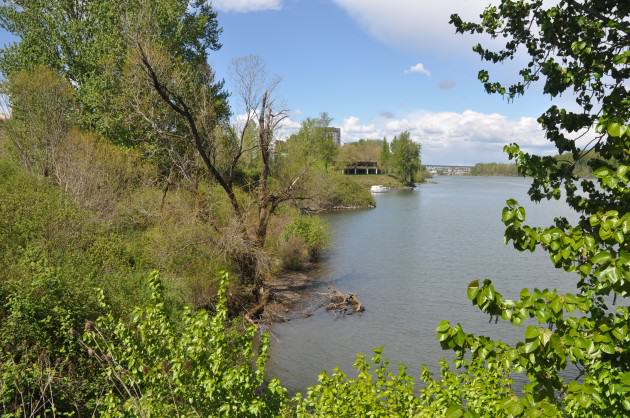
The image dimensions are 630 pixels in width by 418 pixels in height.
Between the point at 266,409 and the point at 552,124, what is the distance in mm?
4337

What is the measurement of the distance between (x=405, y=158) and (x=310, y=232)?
299 ft

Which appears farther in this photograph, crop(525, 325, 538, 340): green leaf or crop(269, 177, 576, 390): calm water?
crop(269, 177, 576, 390): calm water

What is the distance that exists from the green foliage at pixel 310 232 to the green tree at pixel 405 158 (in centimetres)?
8834

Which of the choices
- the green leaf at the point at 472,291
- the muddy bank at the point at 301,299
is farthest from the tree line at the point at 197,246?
the muddy bank at the point at 301,299

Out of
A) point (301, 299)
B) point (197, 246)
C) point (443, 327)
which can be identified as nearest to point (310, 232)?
point (301, 299)

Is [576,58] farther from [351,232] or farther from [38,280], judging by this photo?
[351,232]

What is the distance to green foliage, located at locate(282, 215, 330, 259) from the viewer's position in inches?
1150

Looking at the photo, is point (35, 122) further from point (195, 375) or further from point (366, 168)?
point (366, 168)

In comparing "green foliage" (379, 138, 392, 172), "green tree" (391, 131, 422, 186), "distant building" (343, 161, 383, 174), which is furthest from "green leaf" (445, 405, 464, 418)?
"distant building" (343, 161, 383, 174)

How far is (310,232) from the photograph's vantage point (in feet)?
98.4

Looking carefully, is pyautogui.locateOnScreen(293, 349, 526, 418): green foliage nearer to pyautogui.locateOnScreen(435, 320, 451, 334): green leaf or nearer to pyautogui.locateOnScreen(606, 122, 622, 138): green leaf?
pyautogui.locateOnScreen(435, 320, 451, 334): green leaf

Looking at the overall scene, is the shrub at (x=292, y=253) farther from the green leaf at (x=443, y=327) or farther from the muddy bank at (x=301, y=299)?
the green leaf at (x=443, y=327)

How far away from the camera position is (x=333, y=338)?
56.4 ft

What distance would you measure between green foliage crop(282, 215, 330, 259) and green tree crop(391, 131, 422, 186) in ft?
290
